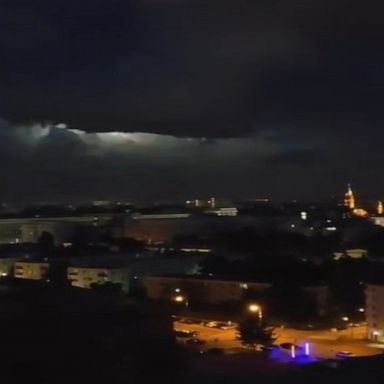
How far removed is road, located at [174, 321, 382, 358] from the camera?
32.5ft

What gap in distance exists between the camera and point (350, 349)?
10.1 metres

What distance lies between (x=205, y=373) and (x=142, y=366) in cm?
68

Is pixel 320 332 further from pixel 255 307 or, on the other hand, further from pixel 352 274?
pixel 352 274

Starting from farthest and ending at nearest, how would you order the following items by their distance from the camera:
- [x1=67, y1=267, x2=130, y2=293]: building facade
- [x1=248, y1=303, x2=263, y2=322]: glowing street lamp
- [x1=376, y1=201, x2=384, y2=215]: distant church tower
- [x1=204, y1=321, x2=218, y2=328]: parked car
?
[x1=376, y1=201, x2=384, y2=215]: distant church tower → [x1=67, y1=267, x2=130, y2=293]: building facade → [x1=248, y1=303, x2=263, y2=322]: glowing street lamp → [x1=204, y1=321, x2=218, y2=328]: parked car

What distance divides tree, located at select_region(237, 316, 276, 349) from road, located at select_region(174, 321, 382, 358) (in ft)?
0.37

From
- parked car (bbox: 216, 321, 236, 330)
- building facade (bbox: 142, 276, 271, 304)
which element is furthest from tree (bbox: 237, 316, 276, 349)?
building facade (bbox: 142, 276, 271, 304)

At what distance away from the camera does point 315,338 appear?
11.4m

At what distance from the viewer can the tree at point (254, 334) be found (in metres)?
9.71

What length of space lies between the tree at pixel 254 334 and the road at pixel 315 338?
11cm

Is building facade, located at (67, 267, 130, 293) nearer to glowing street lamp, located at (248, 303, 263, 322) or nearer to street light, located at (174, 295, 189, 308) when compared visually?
street light, located at (174, 295, 189, 308)

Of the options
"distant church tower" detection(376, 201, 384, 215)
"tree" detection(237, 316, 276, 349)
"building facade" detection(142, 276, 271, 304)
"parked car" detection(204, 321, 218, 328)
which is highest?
"distant church tower" detection(376, 201, 384, 215)

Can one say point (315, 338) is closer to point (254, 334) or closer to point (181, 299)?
point (254, 334)

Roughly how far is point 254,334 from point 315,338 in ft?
5.79

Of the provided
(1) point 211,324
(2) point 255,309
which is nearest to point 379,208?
(2) point 255,309
